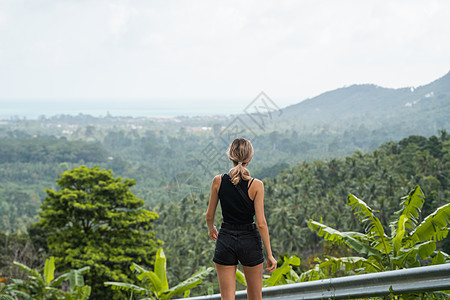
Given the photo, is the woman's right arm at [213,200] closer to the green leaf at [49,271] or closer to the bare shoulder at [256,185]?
the bare shoulder at [256,185]

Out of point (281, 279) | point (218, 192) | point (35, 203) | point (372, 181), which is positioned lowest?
point (35, 203)

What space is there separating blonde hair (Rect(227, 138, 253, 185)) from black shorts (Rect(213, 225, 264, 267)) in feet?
0.97

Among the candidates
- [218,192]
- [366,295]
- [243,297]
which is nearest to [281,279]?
[243,297]

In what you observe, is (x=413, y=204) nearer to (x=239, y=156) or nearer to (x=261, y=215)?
(x=261, y=215)

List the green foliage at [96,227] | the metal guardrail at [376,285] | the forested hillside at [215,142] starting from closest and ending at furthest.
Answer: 1. the metal guardrail at [376,285]
2. the green foliage at [96,227]
3. the forested hillside at [215,142]

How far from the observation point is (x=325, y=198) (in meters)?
41.6

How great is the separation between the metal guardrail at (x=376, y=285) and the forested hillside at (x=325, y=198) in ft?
91.2

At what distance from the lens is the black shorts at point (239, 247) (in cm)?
259

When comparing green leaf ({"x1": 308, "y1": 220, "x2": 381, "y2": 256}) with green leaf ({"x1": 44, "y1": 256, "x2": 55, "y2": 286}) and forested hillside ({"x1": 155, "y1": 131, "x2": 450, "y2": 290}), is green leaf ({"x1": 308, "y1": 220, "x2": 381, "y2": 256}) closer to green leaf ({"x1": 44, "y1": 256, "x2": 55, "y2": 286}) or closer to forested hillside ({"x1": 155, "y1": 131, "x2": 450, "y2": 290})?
green leaf ({"x1": 44, "y1": 256, "x2": 55, "y2": 286})

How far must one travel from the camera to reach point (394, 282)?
8.20ft

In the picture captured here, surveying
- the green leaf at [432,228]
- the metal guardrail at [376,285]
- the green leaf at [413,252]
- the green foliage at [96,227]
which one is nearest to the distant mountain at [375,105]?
the green foliage at [96,227]

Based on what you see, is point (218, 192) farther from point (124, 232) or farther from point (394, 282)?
point (124, 232)

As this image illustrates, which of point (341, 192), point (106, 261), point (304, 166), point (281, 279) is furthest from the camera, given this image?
point (304, 166)

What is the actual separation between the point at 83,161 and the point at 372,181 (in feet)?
274
